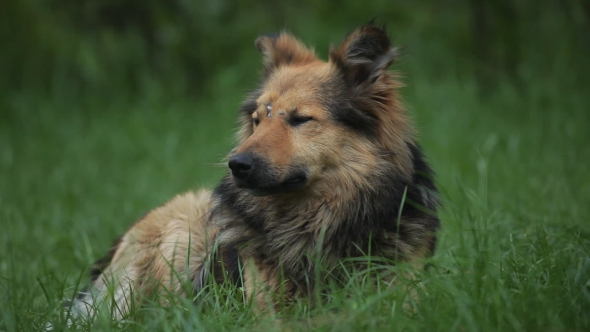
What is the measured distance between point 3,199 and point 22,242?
1691 millimetres

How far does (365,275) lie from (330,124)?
907 millimetres

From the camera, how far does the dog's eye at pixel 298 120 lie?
3.73 metres

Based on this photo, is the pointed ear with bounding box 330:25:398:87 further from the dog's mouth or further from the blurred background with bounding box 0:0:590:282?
the blurred background with bounding box 0:0:590:282

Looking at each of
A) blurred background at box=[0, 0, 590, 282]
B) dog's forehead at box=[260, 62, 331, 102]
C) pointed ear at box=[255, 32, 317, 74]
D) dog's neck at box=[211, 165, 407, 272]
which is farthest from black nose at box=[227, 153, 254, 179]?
blurred background at box=[0, 0, 590, 282]

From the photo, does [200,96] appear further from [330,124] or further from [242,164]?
[242,164]

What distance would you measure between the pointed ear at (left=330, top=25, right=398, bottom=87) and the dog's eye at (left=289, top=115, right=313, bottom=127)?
37 cm

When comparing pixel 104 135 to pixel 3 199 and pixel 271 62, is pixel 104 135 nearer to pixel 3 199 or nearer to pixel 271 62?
pixel 3 199

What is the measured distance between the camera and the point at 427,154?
25.5ft

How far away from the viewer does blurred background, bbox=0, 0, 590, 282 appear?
677cm

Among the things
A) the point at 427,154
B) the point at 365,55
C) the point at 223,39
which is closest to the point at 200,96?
the point at 223,39

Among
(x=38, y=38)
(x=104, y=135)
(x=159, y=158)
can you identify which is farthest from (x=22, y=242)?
(x=38, y=38)

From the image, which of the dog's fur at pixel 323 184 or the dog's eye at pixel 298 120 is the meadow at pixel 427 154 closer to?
the dog's fur at pixel 323 184

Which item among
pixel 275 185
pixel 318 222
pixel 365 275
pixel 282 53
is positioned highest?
pixel 282 53

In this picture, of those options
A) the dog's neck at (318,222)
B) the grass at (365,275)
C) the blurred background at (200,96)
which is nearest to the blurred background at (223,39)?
the blurred background at (200,96)
